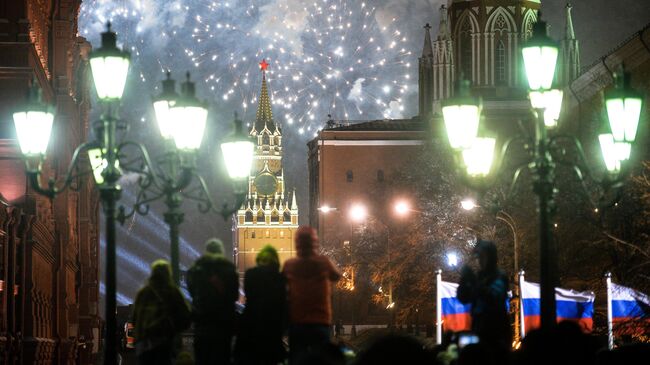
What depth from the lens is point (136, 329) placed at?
16.3 meters

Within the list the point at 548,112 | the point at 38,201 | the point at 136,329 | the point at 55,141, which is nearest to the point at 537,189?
the point at 548,112

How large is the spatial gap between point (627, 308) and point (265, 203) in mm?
132760

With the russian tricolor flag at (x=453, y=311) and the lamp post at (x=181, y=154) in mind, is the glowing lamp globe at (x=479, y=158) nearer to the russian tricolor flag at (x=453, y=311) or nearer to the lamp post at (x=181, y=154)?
the lamp post at (x=181, y=154)

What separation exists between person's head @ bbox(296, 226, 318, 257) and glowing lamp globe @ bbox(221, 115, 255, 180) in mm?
5372

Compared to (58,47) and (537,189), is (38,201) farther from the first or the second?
(537,189)

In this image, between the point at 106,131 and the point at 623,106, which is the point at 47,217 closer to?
the point at 106,131

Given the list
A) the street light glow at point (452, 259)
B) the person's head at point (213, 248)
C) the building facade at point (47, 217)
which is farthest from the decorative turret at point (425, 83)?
the person's head at point (213, 248)

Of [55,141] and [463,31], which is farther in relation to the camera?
[463,31]

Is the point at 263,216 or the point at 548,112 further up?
the point at 263,216

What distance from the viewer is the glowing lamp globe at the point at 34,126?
18172 millimetres

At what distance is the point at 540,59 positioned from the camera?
56.7ft

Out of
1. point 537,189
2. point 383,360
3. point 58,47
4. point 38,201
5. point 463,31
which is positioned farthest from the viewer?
point 463,31

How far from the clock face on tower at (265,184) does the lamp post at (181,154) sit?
144303mm

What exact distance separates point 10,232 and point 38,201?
Answer: 1127 cm
